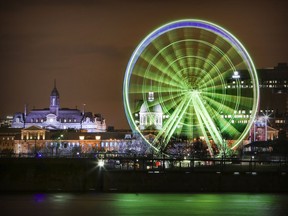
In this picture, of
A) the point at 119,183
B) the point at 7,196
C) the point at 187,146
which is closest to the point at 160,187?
the point at 119,183

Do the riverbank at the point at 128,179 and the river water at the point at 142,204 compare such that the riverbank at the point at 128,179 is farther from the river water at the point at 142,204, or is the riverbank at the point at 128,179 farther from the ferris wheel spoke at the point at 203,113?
the ferris wheel spoke at the point at 203,113

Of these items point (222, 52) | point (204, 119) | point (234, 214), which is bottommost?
point (234, 214)

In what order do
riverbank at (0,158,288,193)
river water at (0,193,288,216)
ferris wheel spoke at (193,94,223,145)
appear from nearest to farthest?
river water at (0,193,288,216) → riverbank at (0,158,288,193) → ferris wheel spoke at (193,94,223,145)

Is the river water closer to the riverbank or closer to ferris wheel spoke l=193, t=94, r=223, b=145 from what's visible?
the riverbank

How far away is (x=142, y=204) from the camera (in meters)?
68.3

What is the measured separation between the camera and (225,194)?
77.5 meters

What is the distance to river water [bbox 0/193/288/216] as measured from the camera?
63.0 meters

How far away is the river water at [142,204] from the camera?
63.0m

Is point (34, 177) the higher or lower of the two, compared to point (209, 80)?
lower

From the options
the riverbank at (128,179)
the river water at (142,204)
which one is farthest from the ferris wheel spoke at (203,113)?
the river water at (142,204)

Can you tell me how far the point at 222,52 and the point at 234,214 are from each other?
1343 inches

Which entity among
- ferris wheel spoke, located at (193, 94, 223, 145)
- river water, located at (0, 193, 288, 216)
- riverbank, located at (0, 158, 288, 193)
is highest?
ferris wheel spoke, located at (193, 94, 223, 145)

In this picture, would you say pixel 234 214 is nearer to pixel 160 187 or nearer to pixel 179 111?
pixel 160 187

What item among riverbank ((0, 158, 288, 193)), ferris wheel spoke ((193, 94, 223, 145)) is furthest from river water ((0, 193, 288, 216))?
ferris wheel spoke ((193, 94, 223, 145))
